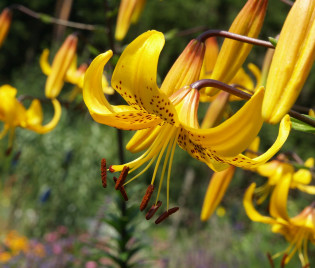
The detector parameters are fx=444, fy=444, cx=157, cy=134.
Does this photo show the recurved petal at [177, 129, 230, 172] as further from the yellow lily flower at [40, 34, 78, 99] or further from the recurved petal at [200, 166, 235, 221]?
the yellow lily flower at [40, 34, 78, 99]

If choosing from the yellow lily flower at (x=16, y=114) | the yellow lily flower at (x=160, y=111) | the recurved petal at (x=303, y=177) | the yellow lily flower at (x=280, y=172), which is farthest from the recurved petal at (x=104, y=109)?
the yellow lily flower at (x=16, y=114)

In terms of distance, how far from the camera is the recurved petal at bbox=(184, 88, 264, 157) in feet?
1.46

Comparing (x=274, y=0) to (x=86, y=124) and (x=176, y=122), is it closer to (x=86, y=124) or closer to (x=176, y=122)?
(x=86, y=124)

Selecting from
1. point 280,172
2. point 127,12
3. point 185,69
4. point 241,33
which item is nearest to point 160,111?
point 185,69

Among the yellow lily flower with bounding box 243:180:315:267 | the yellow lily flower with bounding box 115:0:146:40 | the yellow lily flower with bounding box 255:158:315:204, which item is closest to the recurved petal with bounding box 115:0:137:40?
the yellow lily flower with bounding box 115:0:146:40

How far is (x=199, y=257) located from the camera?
3031mm

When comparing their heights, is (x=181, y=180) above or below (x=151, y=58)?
below

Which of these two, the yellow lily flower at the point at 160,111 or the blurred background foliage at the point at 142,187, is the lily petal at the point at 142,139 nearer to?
the yellow lily flower at the point at 160,111

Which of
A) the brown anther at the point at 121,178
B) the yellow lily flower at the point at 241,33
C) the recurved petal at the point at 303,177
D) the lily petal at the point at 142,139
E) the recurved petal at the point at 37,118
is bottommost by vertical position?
the recurved petal at the point at 37,118

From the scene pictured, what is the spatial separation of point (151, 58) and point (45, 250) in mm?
2846

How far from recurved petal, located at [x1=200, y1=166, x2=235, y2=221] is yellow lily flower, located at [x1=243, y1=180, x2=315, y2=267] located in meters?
0.06

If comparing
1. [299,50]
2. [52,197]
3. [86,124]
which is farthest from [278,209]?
[86,124]

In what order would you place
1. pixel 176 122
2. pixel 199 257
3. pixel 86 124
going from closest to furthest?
pixel 176 122
pixel 199 257
pixel 86 124

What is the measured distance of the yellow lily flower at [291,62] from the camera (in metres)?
0.42
